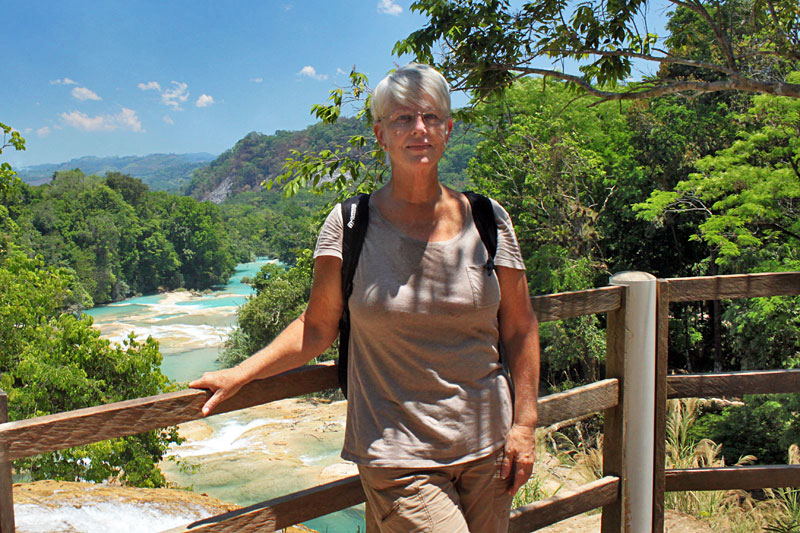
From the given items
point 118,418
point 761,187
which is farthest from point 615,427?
point 761,187

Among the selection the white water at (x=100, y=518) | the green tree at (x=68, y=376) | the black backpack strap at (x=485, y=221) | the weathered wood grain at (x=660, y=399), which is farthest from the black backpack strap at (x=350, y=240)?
the green tree at (x=68, y=376)

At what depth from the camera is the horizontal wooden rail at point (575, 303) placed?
2.16m

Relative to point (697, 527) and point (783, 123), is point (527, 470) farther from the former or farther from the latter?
point (783, 123)

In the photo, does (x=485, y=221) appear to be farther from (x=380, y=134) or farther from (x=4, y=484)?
(x=4, y=484)

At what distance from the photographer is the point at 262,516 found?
5.83 ft

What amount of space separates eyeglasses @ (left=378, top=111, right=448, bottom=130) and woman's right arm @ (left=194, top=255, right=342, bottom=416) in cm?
36

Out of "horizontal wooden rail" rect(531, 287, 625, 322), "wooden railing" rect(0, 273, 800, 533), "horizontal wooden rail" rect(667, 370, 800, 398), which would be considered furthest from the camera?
"horizontal wooden rail" rect(667, 370, 800, 398)

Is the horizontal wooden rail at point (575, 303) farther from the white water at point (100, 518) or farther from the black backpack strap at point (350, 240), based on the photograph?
the white water at point (100, 518)

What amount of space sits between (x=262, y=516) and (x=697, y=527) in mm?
2351

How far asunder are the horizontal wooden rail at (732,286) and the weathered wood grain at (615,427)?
239mm

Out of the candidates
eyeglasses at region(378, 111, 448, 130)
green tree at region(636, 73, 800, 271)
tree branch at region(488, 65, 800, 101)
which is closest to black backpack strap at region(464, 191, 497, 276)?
eyeglasses at region(378, 111, 448, 130)

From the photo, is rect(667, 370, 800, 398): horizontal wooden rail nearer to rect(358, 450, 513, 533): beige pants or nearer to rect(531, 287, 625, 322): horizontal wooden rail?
rect(531, 287, 625, 322): horizontal wooden rail

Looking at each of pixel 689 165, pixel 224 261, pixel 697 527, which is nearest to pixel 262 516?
pixel 697 527

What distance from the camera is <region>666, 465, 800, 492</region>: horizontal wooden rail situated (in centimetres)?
258
